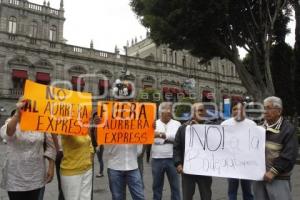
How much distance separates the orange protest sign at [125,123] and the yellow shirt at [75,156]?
488 millimetres

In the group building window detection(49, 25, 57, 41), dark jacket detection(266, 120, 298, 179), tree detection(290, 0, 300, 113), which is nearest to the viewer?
dark jacket detection(266, 120, 298, 179)

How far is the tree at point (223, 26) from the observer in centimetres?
1384

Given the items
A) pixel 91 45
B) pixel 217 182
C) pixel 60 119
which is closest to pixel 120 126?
pixel 60 119

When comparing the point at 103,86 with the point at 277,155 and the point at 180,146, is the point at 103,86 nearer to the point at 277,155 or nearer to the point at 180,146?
the point at 180,146

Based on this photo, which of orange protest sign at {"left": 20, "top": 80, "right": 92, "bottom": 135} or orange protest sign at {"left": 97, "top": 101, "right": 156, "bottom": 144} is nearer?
orange protest sign at {"left": 20, "top": 80, "right": 92, "bottom": 135}

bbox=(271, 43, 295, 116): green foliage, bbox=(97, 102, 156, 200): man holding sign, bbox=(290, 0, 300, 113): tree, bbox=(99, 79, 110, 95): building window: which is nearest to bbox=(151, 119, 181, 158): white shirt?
bbox=(97, 102, 156, 200): man holding sign

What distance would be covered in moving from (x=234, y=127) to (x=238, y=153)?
0.34 metres

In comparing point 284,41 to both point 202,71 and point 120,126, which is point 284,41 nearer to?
point 120,126

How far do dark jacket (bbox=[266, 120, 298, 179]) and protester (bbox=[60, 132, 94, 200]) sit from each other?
84.5 inches

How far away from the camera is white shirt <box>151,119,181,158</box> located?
546cm

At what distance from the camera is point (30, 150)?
3943 millimetres

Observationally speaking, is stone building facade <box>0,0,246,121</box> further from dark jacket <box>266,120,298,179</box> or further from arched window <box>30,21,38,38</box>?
dark jacket <box>266,120,298,179</box>

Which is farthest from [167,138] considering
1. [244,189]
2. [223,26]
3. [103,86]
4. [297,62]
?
[103,86]

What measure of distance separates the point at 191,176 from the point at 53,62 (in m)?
27.8
